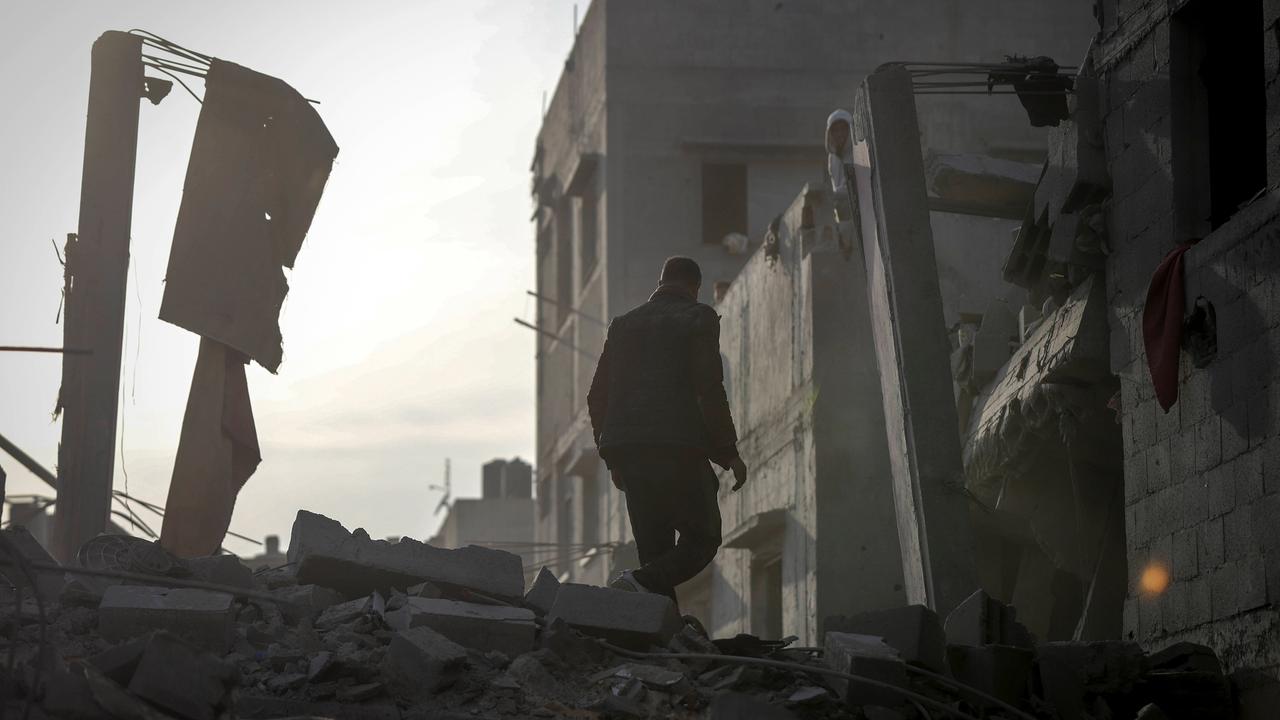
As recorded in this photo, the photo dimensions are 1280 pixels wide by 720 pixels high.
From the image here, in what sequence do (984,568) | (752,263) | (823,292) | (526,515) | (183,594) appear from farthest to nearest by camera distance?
(526,515) → (752,263) → (823,292) → (984,568) → (183,594)


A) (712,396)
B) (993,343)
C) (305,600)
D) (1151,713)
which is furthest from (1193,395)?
(993,343)

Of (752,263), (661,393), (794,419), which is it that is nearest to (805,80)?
(752,263)

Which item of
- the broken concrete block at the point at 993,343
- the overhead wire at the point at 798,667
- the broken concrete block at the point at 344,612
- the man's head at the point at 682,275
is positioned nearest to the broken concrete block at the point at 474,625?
the broken concrete block at the point at 344,612

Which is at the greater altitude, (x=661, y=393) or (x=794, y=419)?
(x=794, y=419)

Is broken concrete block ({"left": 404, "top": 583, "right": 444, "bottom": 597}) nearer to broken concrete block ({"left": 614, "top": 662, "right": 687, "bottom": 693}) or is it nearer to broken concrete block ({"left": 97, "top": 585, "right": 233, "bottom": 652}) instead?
broken concrete block ({"left": 97, "top": 585, "right": 233, "bottom": 652})

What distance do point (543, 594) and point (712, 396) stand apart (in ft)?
3.93

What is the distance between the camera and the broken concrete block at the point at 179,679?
5656 millimetres

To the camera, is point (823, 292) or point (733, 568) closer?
point (823, 292)

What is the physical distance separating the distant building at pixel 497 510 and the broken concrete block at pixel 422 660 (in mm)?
45486

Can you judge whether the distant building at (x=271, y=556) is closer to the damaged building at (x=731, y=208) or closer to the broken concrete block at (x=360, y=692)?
the damaged building at (x=731, y=208)

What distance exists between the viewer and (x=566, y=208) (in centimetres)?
3108

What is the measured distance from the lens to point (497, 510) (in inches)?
2130

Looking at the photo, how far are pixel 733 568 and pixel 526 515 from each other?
36.5 m

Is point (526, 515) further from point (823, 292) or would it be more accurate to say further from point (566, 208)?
point (823, 292)
